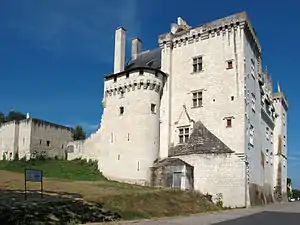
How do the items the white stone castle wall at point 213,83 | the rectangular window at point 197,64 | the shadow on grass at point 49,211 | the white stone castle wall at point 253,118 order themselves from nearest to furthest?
1. the shadow on grass at point 49,211
2. the white stone castle wall at point 213,83
3. the white stone castle wall at point 253,118
4. the rectangular window at point 197,64

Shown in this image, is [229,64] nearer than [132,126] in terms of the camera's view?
Yes

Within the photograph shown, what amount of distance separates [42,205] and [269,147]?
34.3m

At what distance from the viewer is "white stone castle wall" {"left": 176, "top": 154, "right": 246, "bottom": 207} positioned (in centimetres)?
2930

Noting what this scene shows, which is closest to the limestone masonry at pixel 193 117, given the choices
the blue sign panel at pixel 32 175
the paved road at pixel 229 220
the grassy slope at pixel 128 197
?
the grassy slope at pixel 128 197

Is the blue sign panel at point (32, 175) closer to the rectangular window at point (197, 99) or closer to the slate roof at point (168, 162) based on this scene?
the slate roof at point (168, 162)

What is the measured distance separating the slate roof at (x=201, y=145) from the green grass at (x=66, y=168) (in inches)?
298

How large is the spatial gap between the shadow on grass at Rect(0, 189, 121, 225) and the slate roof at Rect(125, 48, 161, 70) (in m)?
23.7

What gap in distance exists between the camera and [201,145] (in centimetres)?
3134

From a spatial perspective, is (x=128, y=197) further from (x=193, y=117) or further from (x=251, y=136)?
(x=251, y=136)

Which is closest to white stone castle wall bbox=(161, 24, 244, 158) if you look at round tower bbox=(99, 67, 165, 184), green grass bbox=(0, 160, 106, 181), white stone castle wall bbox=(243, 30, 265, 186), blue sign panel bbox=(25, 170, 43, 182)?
white stone castle wall bbox=(243, 30, 265, 186)

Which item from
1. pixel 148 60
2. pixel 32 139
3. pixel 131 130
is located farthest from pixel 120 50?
pixel 32 139

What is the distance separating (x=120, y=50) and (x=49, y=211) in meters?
26.8

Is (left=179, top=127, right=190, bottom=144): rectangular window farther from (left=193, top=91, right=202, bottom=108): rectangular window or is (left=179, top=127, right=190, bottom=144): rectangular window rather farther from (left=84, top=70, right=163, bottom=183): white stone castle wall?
(left=193, top=91, right=202, bottom=108): rectangular window

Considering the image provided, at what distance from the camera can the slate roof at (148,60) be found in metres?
38.3
